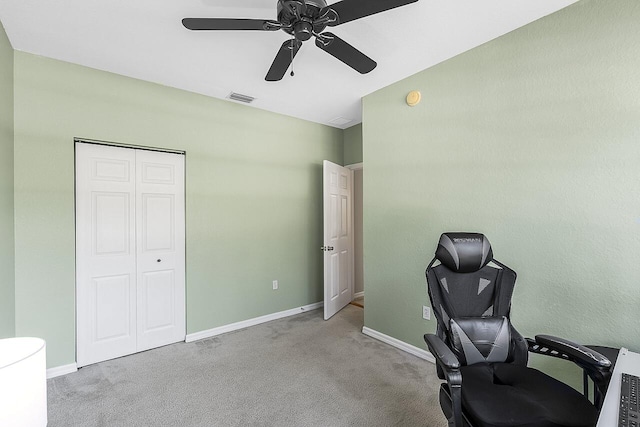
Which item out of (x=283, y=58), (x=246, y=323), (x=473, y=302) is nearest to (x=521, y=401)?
(x=473, y=302)

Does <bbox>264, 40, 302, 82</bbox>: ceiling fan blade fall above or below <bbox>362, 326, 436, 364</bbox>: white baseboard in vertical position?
above

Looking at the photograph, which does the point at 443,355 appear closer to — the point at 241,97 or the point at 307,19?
the point at 307,19

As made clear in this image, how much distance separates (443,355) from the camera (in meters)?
→ 1.33

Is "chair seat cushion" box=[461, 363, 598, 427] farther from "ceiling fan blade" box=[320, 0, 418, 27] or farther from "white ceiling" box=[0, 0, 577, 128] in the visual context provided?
"white ceiling" box=[0, 0, 577, 128]

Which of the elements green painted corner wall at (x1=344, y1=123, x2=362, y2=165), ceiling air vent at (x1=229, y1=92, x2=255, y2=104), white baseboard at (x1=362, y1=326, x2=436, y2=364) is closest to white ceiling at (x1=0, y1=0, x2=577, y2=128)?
ceiling air vent at (x1=229, y1=92, x2=255, y2=104)

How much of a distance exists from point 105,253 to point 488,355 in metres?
3.16

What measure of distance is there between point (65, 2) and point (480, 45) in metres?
2.97

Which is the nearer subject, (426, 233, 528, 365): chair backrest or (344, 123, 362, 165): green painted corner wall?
(426, 233, 528, 365): chair backrest

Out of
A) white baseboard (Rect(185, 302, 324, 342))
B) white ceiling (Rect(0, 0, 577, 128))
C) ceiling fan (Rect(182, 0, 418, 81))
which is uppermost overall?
white ceiling (Rect(0, 0, 577, 128))

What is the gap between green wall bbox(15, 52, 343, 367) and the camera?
2453 mm

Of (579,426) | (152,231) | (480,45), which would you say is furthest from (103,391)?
(480,45)

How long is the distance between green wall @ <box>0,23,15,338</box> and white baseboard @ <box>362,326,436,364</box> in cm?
305

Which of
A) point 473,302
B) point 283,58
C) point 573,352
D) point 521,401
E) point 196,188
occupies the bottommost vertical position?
point 521,401

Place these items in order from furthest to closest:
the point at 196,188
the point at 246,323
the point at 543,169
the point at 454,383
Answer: the point at 246,323 < the point at 196,188 < the point at 543,169 < the point at 454,383
